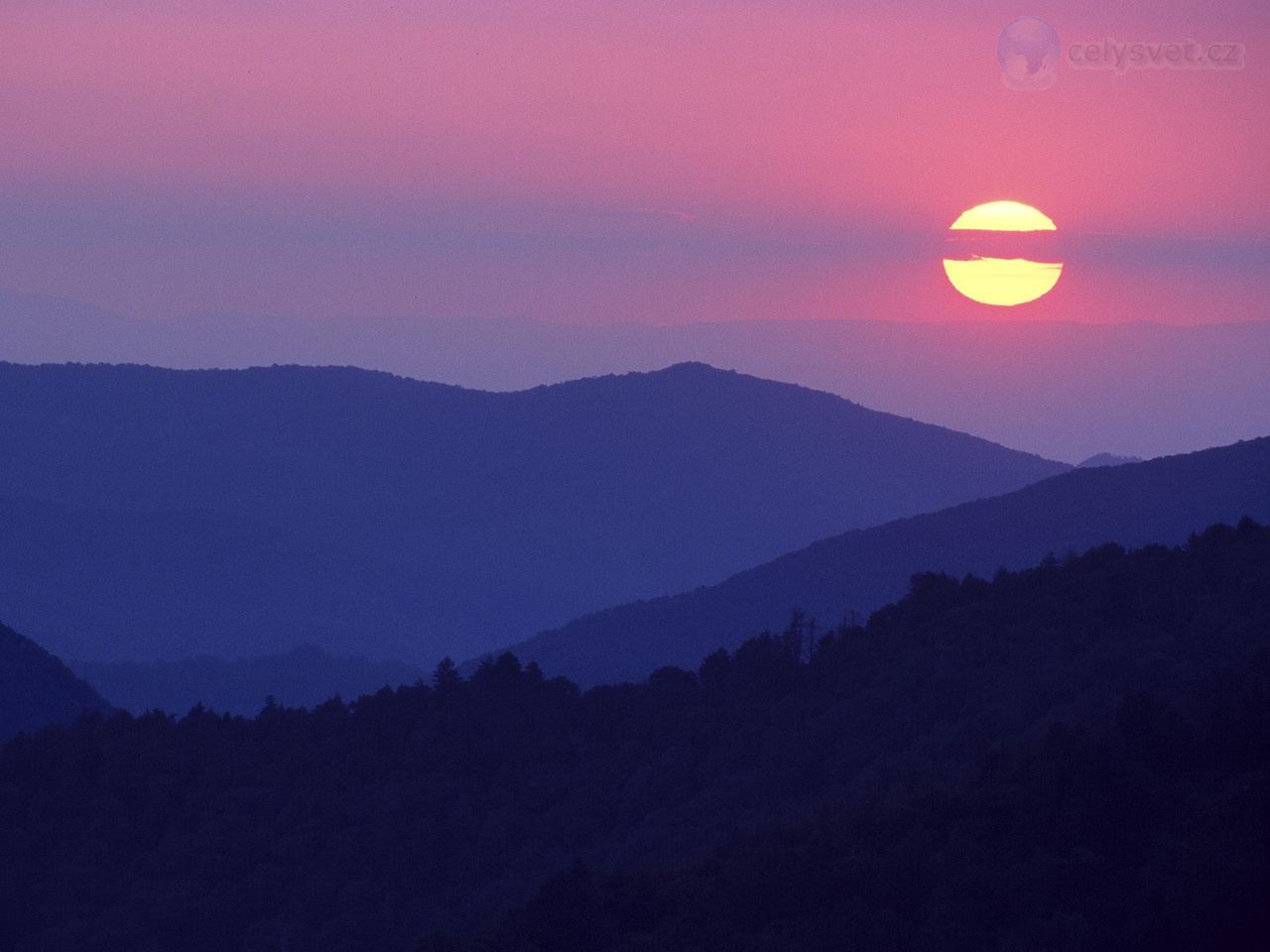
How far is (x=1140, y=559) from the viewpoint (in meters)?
56.8

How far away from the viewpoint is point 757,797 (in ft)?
164

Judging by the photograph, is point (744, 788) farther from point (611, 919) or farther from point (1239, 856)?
point (1239, 856)

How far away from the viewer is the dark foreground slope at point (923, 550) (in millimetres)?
142125

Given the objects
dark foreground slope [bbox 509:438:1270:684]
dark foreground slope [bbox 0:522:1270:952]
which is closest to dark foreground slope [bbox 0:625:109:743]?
dark foreground slope [bbox 0:522:1270:952]

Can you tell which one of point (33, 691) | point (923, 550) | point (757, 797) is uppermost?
point (923, 550)

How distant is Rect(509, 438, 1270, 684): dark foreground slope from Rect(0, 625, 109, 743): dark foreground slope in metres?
50.2

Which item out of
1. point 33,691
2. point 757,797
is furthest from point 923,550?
point 757,797

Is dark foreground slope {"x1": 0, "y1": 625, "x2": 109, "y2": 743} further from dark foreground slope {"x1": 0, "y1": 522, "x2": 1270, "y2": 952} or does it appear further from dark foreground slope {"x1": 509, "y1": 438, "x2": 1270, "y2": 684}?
dark foreground slope {"x1": 509, "y1": 438, "x2": 1270, "y2": 684}

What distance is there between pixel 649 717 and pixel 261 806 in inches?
439

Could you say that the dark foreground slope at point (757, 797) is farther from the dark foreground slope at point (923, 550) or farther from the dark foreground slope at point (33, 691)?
the dark foreground slope at point (923, 550)

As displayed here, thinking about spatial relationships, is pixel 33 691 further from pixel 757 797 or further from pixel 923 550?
pixel 923 550

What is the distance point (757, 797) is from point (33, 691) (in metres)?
67.2

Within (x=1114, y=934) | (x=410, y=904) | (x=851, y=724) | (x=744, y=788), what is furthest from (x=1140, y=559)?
(x=1114, y=934)

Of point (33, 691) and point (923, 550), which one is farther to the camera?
point (923, 550)
